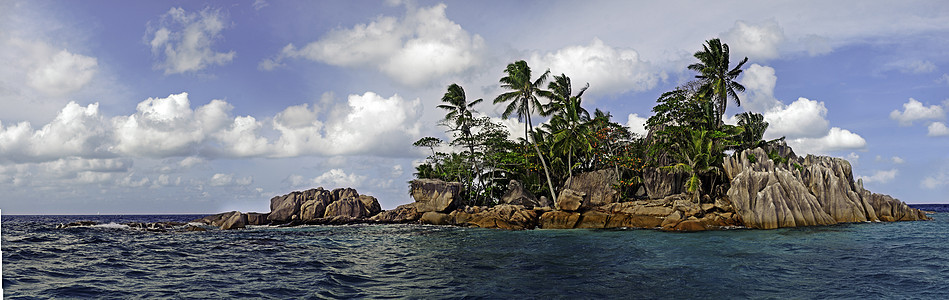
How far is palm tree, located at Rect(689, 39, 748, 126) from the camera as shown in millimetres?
50438

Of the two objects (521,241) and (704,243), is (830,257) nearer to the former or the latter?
(704,243)

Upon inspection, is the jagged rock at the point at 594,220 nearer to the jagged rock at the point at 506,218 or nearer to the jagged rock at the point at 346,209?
the jagged rock at the point at 506,218

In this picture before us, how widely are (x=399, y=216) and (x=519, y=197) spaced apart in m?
13.0

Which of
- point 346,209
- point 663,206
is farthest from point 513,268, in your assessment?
point 346,209

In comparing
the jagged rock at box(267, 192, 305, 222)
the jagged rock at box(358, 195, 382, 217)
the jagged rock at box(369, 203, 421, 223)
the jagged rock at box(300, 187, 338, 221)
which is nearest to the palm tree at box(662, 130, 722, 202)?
the jagged rock at box(369, 203, 421, 223)

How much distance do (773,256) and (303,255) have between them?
21165mm

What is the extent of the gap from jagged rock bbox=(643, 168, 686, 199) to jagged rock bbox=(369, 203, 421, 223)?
924 inches

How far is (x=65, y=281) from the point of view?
691 inches

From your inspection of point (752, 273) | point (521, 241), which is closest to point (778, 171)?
point (521, 241)

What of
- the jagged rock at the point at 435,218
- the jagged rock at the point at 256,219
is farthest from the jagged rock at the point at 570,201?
the jagged rock at the point at 256,219

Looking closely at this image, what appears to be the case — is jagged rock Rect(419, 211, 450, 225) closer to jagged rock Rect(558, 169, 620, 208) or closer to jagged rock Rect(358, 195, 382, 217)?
jagged rock Rect(358, 195, 382, 217)

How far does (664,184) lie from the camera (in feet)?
166

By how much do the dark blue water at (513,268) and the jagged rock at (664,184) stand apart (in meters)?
19.2

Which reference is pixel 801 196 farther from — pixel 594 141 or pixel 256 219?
pixel 256 219
